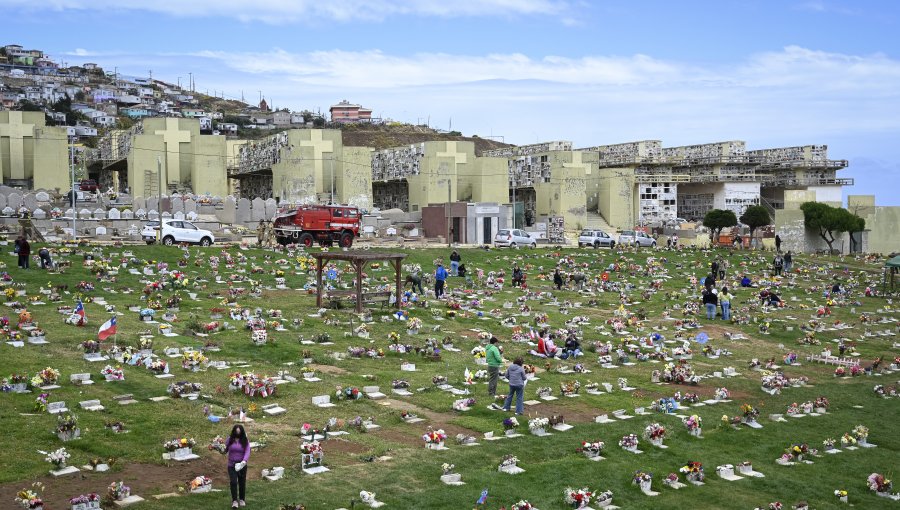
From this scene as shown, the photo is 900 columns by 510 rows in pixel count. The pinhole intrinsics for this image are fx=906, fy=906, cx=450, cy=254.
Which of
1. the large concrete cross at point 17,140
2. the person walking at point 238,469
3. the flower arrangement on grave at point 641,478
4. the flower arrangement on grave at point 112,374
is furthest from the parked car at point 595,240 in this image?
the person walking at point 238,469

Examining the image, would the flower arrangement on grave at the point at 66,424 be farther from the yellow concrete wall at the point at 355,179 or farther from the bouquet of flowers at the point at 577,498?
the yellow concrete wall at the point at 355,179

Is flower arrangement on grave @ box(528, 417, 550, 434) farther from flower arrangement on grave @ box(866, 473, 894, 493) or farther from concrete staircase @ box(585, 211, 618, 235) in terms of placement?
concrete staircase @ box(585, 211, 618, 235)

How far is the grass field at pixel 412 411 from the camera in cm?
1320

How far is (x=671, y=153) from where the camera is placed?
10231 centimetres

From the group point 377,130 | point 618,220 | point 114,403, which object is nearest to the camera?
point 114,403

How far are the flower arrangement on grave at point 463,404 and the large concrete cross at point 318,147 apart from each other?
53621mm

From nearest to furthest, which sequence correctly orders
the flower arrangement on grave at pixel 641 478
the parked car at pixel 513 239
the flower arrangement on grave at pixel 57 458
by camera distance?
the flower arrangement on grave at pixel 57 458 < the flower arrangement on grave at pixel 641 478 < the parked car at pixel 513 239

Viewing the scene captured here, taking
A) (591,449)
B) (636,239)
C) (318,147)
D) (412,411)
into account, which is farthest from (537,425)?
(318,147)

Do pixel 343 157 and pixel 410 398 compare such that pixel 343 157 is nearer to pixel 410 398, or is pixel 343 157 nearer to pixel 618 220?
pixel 618 220

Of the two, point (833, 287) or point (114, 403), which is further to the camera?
point (833, 287)

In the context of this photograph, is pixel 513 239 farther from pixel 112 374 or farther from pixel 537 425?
pixel 112 374

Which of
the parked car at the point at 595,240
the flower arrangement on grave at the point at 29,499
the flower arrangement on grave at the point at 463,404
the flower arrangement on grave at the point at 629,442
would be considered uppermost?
the parked car at the point at 595,240

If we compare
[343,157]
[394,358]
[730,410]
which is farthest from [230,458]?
[343,157]

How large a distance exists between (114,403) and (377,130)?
524 ft
